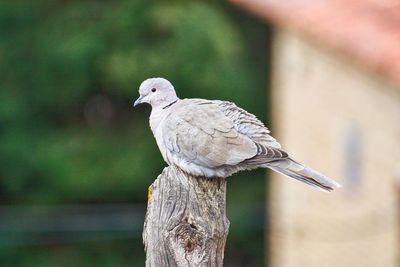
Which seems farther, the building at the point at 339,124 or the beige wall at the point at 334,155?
the beige wall at the point at 334,155

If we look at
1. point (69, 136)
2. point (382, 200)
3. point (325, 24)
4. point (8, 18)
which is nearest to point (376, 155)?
point (382, 200)

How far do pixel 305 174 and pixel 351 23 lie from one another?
6311mm

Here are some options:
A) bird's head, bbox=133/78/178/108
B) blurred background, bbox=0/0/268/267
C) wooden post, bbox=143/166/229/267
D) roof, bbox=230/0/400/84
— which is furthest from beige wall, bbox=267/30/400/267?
wooden post, bbox=143/166/229/267

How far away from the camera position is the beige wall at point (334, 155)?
448 inches

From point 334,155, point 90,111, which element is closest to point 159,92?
point 334,155

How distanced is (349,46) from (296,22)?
1.16 meters

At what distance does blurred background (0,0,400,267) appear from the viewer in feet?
42.0

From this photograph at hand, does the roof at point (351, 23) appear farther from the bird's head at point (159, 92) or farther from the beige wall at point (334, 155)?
the bird's head at point (159, 92)

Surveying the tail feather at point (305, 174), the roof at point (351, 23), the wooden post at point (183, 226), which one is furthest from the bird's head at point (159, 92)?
the roof at point (351, 23)

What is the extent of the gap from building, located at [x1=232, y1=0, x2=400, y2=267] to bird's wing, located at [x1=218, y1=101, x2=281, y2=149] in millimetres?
4567

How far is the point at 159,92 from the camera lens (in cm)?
648

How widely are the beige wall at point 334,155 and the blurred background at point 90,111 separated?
56.1 inches

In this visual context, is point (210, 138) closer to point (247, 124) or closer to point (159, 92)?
point (247, 124)

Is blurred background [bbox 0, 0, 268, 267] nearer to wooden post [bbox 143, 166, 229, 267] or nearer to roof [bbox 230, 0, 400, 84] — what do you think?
roof [bbox 230, 0, 400, 84]
